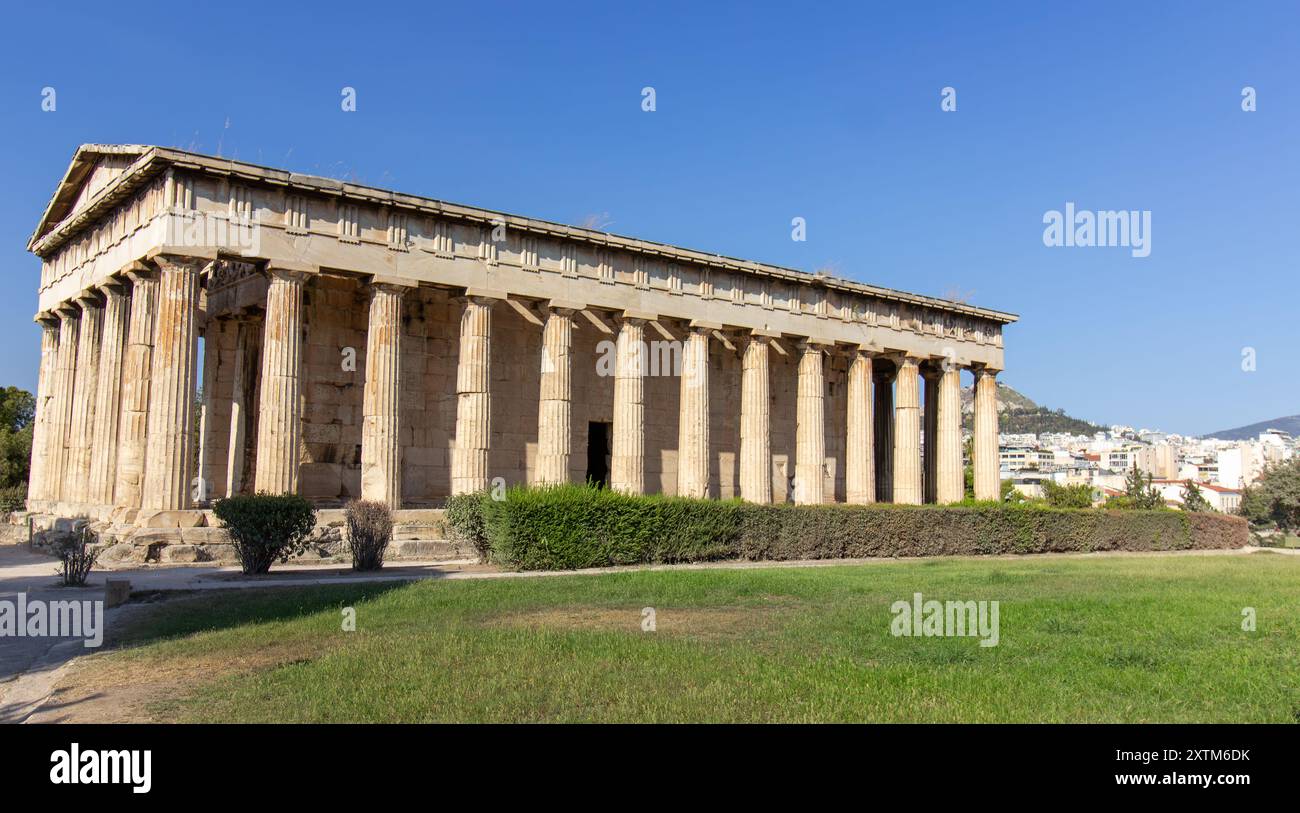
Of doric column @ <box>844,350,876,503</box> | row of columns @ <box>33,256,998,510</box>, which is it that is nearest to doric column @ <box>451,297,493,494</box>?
row of columns @ <box>33,256,998,510</box>

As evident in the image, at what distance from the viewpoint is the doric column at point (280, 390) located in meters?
24.2

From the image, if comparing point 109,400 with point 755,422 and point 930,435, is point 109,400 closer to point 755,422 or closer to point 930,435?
point 755,422

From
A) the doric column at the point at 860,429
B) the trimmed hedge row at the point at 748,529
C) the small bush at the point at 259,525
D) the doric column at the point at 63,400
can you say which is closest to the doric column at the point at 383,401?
the trimmed hedge row at the point at 748,529

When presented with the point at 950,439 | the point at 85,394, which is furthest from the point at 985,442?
the point at 85,394

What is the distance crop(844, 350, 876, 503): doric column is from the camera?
37.3m

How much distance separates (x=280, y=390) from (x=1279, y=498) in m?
77.1

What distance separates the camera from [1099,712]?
24.8ft

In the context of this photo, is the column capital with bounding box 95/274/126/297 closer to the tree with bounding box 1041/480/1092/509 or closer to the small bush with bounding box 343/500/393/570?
the small bush with bounding box 343/500/393/570

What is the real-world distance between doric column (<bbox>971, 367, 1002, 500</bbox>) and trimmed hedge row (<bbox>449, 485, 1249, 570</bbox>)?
7.97 meters

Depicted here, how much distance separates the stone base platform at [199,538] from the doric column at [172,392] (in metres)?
0.60
